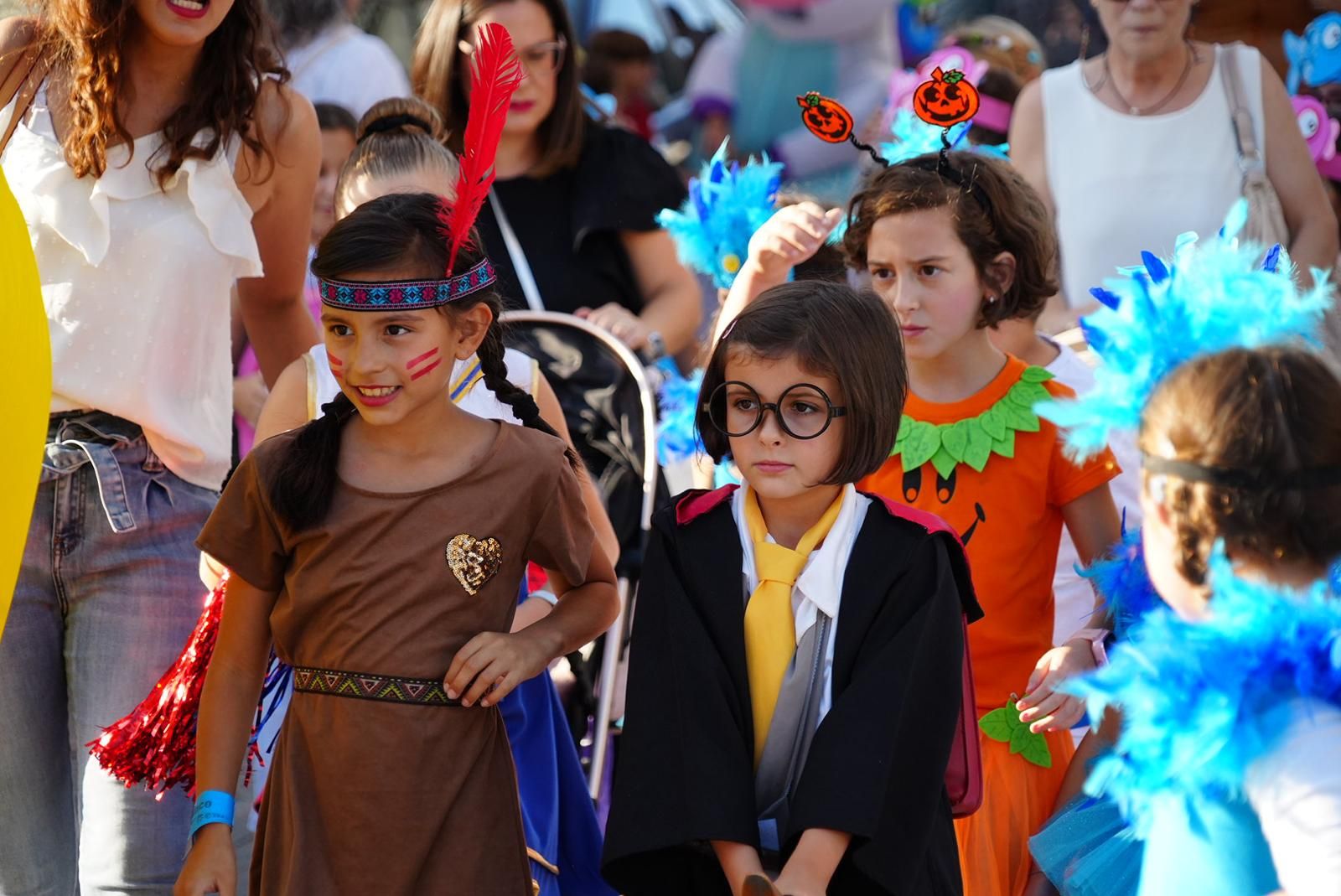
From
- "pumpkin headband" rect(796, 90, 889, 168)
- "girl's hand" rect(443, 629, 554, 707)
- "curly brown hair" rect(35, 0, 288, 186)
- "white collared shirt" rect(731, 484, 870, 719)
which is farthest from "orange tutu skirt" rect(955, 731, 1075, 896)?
"curly brown hair" rect(35, 0, 288, 186)

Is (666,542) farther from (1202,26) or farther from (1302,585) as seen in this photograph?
(1202,26)

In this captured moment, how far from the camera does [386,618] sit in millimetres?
2754

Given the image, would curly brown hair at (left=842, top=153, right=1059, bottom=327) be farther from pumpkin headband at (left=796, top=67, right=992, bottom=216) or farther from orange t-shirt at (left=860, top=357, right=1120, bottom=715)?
orange t-shirt at (left=860, top=357, right=1120, bottom=715)

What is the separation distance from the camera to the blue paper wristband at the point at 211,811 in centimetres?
274

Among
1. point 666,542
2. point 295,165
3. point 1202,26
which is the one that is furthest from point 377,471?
point 1202,26

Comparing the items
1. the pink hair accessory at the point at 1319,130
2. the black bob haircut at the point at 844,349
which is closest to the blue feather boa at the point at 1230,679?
the black bob haircut at the point at 844,349

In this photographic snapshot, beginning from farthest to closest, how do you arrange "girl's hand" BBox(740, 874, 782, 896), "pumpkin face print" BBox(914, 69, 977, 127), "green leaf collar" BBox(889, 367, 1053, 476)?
"pumpkin face print" BBox(914, 69, 977, 127)
"green leaf collar" BBox(889, 367, 1053, 476)
"girl's hand" BBox(740, 874, 782, 896)

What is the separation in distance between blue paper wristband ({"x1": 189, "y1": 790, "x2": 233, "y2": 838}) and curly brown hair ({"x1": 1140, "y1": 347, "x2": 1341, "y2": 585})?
154cm

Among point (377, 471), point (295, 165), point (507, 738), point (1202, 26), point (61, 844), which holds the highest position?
point (1202, 26)

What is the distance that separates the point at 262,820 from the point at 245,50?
152cm

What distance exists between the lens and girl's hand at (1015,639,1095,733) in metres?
2.90

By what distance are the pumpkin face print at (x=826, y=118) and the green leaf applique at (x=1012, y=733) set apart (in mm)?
1184

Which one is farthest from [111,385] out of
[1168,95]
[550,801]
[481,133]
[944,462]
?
[1168,95]

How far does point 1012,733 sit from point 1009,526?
40 cm
